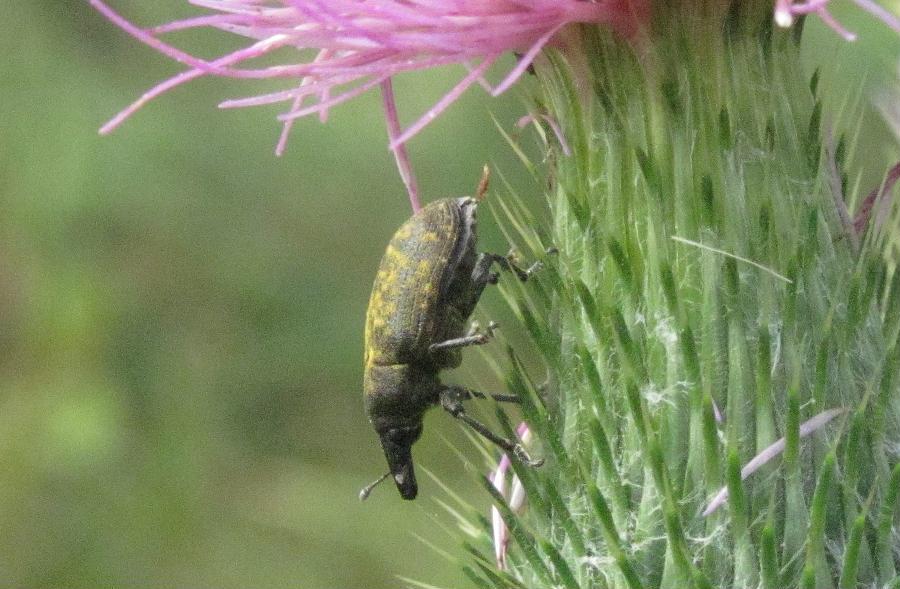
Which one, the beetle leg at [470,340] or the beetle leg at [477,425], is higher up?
the beetle leg at [470,340]

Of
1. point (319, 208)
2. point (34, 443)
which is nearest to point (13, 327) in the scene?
point (34, 443)

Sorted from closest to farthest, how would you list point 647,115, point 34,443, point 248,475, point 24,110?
point 647,115 < point 34,443 < point 248,475 < point 24,110

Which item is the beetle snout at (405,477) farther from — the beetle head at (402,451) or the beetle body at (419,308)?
the beetle body at (419,308)

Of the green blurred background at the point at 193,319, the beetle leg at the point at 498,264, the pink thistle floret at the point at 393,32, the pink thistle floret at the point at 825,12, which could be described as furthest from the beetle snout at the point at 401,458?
the green blurred background at the point at 193,319

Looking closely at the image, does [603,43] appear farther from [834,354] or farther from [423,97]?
[423,97]

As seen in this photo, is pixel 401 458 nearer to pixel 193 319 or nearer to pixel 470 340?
pixel 470 340

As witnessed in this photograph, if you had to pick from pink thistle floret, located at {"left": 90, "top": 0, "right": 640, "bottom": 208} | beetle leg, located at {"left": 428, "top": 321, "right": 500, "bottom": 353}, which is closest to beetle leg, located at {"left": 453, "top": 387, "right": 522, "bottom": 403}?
beetle leg, located at {"left": 428, "top": 321, "right": 500, "bottom": 353}

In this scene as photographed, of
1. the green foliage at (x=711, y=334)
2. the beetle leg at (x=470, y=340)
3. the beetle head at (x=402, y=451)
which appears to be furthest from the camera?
the beetle head at (x=402, y=451)
